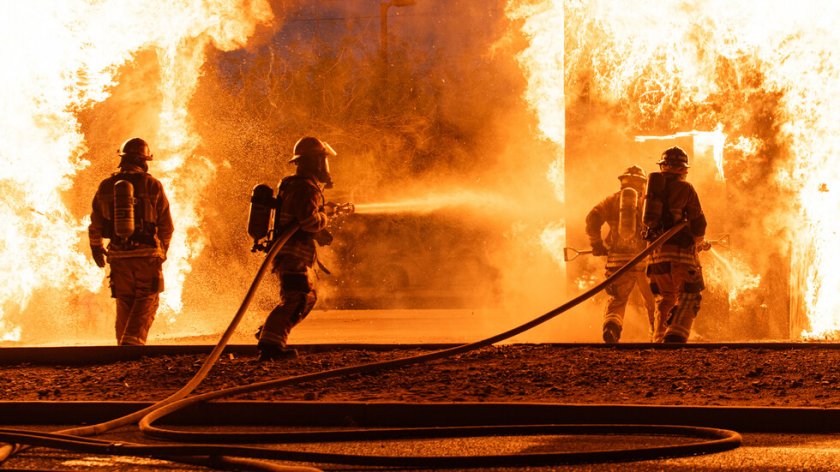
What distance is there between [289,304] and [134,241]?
1.99 metres

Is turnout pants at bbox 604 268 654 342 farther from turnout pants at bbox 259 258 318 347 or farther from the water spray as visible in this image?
the water spray

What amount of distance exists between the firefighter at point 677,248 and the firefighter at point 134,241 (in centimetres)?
409

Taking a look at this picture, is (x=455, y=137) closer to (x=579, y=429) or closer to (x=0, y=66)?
(x=0, y=66)

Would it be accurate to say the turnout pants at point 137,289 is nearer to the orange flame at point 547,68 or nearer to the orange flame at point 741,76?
the orange flame at point 741,76

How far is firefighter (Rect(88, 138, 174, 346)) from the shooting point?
900 cm

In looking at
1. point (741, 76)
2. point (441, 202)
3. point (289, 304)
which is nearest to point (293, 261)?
point (289, 304)

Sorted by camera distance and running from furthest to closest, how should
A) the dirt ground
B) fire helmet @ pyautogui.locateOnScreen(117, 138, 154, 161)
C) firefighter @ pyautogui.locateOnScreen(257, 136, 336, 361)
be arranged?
fire helmet @ pyautogui.locateOnScreen(117, 138, 154, 161) < firefighter @ pyautogui.locateOnScreen(257, 136, 336, 361) < the dirt ground

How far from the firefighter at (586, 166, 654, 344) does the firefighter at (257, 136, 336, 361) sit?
3.25m

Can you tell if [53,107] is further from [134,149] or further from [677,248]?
[677,248]

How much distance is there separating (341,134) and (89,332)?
9.48 meters

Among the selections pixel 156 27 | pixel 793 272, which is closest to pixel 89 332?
pixel 156 27

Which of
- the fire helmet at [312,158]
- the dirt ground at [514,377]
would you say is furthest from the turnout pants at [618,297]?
the fire helmet at [312,158]

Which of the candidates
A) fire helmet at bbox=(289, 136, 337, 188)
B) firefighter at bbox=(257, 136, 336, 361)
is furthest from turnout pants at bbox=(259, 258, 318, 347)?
fire helmet at bbox=(289, 136, 337, 188)

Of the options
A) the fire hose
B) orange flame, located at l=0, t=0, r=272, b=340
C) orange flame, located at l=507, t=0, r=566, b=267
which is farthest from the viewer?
orange flame, located at l=507, t=0, r=566, b=267
